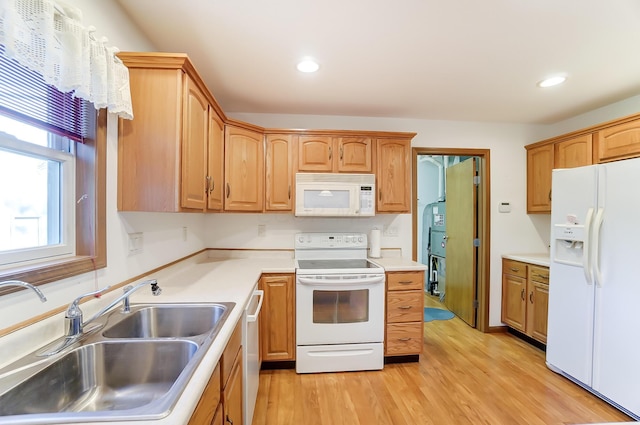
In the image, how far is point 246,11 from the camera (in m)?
1.46

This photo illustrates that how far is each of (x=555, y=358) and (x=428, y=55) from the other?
2.56m

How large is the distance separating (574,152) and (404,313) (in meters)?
2.17

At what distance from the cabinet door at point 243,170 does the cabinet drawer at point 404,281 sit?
4.39 feet

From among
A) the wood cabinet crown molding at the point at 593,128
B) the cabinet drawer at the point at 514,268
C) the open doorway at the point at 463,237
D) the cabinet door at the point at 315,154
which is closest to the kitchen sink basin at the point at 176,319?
the cabinet door at the point at 315,154

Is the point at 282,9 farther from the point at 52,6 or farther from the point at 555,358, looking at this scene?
the point at 555,358

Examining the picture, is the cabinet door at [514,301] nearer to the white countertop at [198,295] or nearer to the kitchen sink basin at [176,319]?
the white countertop at [198,295]

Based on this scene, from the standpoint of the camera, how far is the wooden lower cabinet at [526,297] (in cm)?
261

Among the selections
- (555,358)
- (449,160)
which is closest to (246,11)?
(555,358)

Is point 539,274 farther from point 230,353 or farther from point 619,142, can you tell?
point 230,353

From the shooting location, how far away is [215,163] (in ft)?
6.83

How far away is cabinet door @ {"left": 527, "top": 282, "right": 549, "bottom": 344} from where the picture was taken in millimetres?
2584

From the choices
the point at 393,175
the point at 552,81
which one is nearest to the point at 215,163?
the point at 393,175

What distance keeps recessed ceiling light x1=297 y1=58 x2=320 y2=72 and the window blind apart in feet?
4.24

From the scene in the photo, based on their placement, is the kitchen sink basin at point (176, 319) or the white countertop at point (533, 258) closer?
the kitchen sink basin at point (176, 319)
